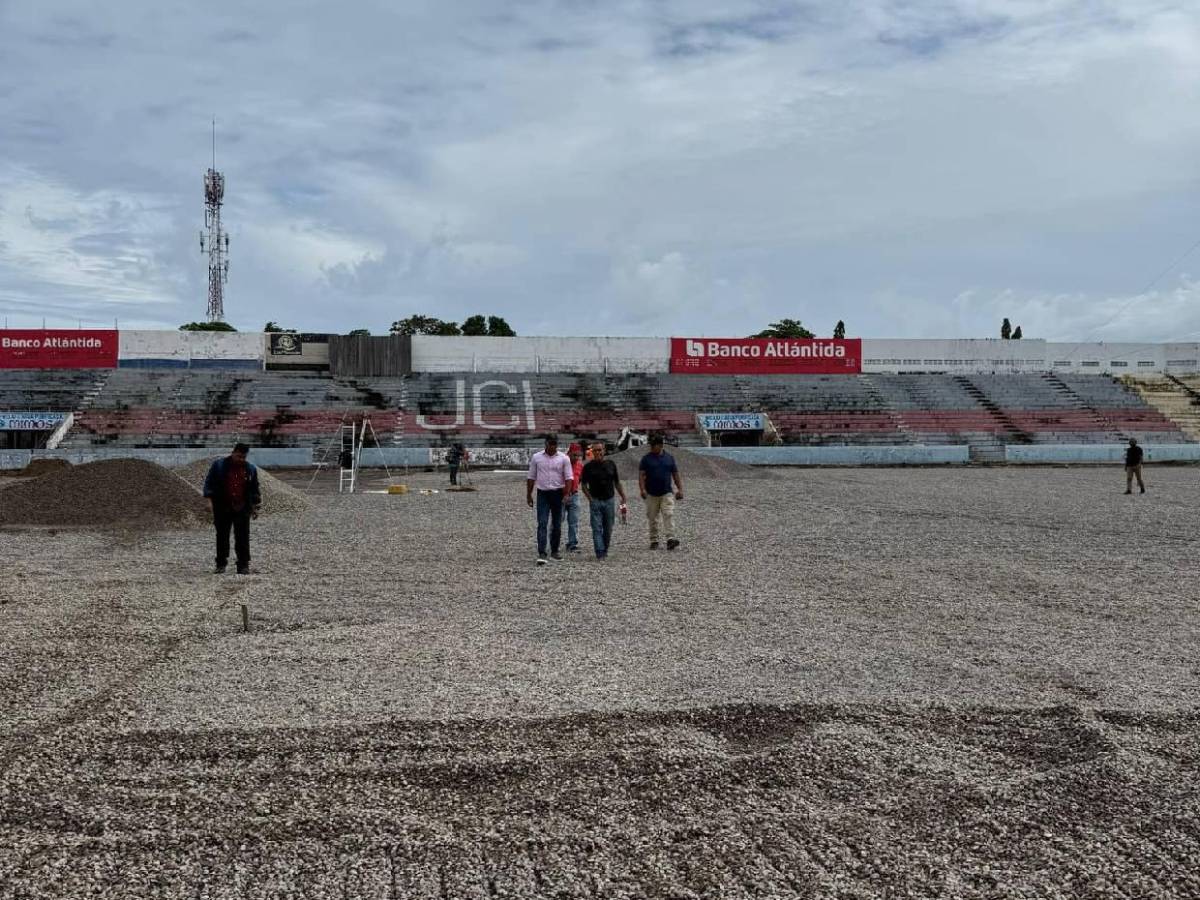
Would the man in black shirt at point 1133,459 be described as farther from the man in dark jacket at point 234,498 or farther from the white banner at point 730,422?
the white banner at point 730,422

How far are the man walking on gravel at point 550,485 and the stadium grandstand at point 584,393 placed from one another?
3246 centimetres

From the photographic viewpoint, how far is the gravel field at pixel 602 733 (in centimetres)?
434

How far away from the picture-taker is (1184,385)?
57.3m

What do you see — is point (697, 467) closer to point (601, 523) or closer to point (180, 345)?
point (601, 523)

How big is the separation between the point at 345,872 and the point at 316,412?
154 feet

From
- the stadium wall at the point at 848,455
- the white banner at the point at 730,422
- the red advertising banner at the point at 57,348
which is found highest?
the red advertising banner at the point at 57,348

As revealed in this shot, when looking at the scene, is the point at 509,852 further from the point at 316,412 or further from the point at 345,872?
the point at 316,412

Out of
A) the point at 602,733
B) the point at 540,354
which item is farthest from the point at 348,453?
the point at 602,733

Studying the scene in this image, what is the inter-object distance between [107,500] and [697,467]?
69.8ft

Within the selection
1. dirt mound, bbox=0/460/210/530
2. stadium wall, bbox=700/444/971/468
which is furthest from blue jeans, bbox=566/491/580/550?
stadium wall, bbox=700/444/971/468

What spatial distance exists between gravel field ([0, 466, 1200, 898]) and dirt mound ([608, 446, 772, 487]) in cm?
2190

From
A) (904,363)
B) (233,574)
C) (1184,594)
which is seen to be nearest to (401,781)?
(233,574)

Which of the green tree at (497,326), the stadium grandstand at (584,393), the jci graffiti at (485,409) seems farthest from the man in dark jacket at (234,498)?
the green tree at (497,326)

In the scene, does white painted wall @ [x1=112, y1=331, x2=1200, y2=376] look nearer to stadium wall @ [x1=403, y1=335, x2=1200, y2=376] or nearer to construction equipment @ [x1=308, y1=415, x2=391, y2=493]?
stadium wall @ [x1=403, y1=335, x2=1200, y2=376]
